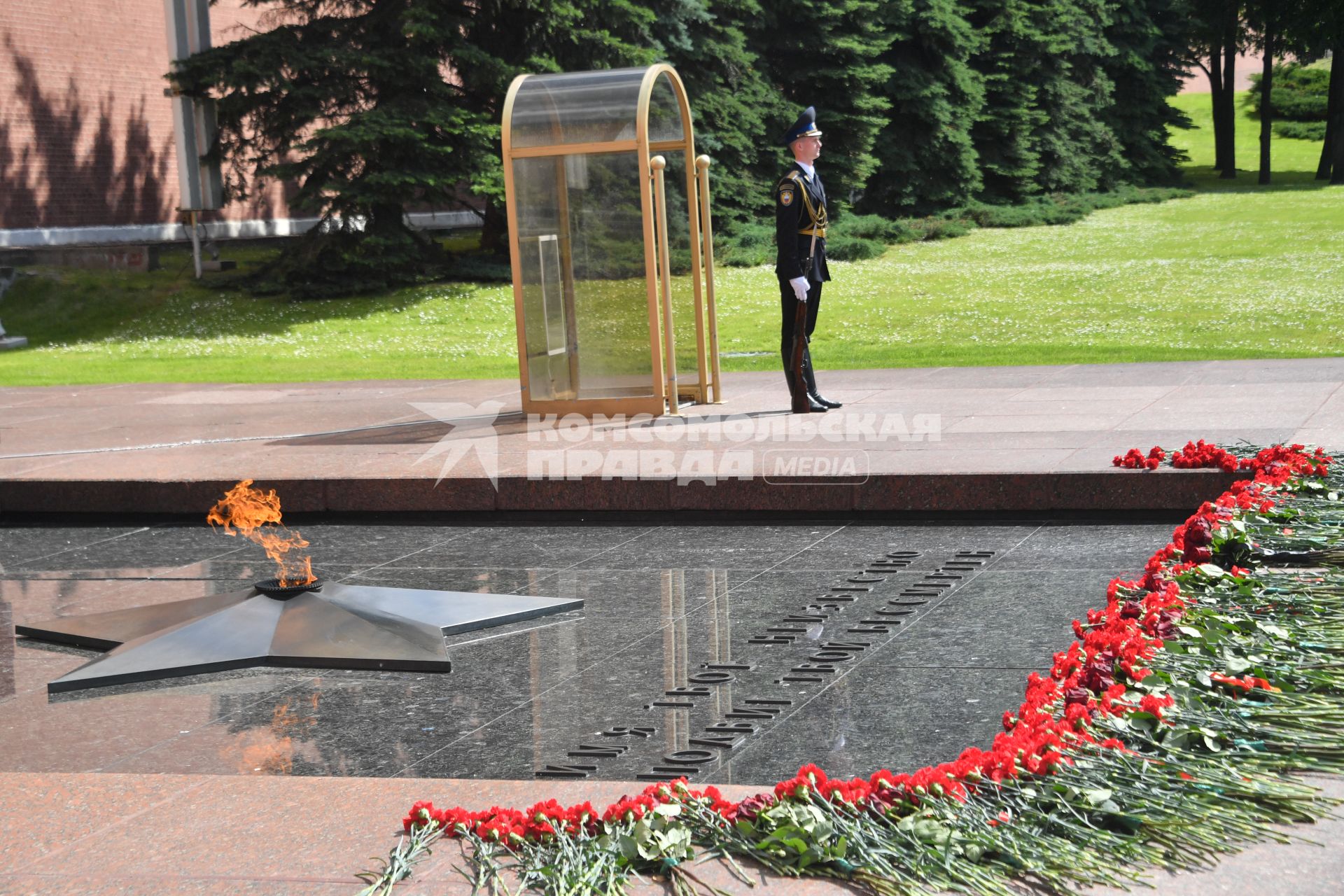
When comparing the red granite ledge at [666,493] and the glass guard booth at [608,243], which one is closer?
the red granite ledge at [666,493]

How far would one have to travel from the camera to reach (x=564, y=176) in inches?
416

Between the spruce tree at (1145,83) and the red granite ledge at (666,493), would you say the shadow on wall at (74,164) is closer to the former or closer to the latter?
the red granite ledge at (666,493)

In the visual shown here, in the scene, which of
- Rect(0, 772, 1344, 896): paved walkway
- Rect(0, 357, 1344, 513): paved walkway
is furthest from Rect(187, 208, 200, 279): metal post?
Rect(0, 772, 1344, 896): paved walkway

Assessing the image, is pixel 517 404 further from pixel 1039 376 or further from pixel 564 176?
pixel 1039 376

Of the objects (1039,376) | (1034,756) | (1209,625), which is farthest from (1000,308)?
(1034,756)

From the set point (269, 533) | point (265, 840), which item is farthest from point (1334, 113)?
point (265, 840)

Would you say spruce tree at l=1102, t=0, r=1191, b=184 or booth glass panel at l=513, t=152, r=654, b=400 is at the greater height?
spruce tree at l=1102, t=0, r=1191, b=184

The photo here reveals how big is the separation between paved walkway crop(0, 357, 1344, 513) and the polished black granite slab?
9.5 inches

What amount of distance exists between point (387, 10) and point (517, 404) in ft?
51.1

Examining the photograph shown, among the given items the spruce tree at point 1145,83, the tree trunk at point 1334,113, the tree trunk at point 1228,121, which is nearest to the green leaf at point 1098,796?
the spruce tree at point 1145,83

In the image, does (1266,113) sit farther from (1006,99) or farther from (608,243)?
(608,243)

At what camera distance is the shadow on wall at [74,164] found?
26.5m

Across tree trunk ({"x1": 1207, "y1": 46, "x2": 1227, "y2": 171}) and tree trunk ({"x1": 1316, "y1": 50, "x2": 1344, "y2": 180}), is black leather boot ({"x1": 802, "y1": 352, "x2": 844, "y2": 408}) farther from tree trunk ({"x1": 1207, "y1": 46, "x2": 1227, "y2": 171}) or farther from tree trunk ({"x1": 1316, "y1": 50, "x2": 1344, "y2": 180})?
tree trunk ({"x1": 1207, "y1": 46, "x2": 1227, "y2": 171})

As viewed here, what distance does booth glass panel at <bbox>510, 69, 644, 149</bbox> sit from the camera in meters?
10.2
